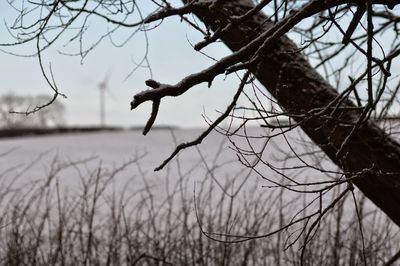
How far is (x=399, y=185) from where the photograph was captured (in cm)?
374

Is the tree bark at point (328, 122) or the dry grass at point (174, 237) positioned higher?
the tree bark at point (328, 122)

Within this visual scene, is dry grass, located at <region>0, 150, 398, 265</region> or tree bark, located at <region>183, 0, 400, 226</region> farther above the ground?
tree bark, located at <region>183, 0, 400, 226</region>

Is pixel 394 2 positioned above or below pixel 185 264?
above

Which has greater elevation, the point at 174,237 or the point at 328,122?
the point at 328,122

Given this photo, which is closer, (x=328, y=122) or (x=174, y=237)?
(x=328, y=122)

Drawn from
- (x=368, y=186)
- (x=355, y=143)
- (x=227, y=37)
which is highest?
(x=227, y=37)

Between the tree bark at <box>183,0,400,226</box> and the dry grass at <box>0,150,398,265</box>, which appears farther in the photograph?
the dry grass at <box>0,150,398,265</box>

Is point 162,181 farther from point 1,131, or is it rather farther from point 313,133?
point 1,131

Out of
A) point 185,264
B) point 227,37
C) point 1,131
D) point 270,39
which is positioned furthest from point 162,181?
point 1,131

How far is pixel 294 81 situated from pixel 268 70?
7.6 inches

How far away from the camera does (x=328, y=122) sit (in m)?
3.75

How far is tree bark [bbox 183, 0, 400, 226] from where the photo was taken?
3777 millimetres

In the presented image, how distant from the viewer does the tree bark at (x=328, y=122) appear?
3777 mm

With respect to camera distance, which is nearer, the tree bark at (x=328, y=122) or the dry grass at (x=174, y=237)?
the tree bark at (x=328, y=122)
